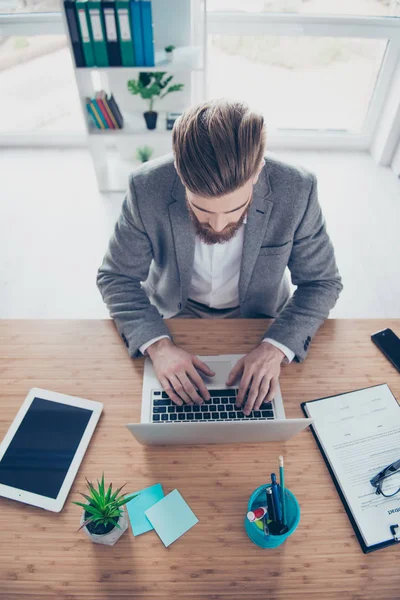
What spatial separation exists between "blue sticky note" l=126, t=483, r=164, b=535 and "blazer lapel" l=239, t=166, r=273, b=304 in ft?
2.18

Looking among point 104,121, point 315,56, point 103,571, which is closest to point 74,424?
point 103,571

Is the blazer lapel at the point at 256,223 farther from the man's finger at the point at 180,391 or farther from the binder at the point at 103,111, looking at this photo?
the binder at the point at 103,111

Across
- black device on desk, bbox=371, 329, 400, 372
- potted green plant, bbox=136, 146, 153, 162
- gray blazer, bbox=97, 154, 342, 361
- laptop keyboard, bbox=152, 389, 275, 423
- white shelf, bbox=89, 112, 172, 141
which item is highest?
gray blazer, bbox=97, 154, 342, 361

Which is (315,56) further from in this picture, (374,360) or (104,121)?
(374,360)

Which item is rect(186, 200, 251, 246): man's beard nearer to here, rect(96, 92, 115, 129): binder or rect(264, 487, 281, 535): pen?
rect(264, 487, 281, 535): pen

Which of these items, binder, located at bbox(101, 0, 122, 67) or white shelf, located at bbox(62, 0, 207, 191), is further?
white shelf, located at bbox(62, 0, 207, 191)

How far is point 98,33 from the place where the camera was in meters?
2.36

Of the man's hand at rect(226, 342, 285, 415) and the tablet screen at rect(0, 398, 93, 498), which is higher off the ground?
the man's hand at rect(226, 342, 285, 415)

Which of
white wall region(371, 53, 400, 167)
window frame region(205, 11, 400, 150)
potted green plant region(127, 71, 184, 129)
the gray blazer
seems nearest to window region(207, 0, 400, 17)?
window frame region(205, 11, 400, 150)

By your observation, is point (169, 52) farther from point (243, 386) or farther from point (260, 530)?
point (260, 530)

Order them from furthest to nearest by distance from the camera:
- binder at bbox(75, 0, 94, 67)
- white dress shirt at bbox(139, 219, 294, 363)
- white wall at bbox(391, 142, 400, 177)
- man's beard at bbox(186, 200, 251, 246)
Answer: white wall at bbox(391, 142, 400, 177)
binder at bbox(75, 0, 94, 67)
white dress shirt at bbox(139, 219, 294, 363)
man's beard at bbox(186, 200, 251, 246)

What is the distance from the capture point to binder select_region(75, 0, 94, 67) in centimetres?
224

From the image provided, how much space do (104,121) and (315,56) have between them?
1.66m

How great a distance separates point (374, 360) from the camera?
44.9 inches
